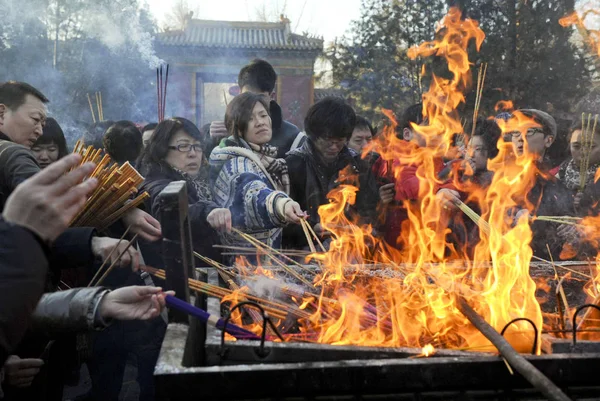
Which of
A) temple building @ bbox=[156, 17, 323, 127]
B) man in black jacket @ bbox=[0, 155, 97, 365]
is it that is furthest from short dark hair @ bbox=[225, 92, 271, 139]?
temple building @ bbox=[156, 17, 323, 127]

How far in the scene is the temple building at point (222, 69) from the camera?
1983cm

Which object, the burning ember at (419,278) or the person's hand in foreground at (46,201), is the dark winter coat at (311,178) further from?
the person's hand in foreground at (46,201)

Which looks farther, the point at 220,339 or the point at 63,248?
the point at 63,248

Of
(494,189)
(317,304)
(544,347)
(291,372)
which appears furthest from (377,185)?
(291,372)

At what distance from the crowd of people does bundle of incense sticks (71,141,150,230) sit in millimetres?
109

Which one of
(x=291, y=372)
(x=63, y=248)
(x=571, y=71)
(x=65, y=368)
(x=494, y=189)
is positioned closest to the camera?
(x=291, y=372)

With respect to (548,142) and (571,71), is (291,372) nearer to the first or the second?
(548,142)

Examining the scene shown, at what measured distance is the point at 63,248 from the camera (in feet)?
8.39

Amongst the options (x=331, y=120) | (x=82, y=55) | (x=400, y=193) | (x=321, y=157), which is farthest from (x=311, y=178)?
(x=82, y=55)

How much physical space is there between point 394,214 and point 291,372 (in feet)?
9.92

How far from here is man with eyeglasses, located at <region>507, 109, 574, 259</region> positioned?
3928 millimetres

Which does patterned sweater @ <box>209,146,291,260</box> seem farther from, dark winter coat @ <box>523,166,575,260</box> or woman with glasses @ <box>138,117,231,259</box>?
dark winter coat @ <box>523,166,575,260</box>

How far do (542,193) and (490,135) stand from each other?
2.26 ft

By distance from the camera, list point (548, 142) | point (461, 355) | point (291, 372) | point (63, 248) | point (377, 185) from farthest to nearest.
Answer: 1. point (377, 185)
2. point (548, 142)
3. point (63, 248)
4. point (461, 355)
5. point (291, 372)
